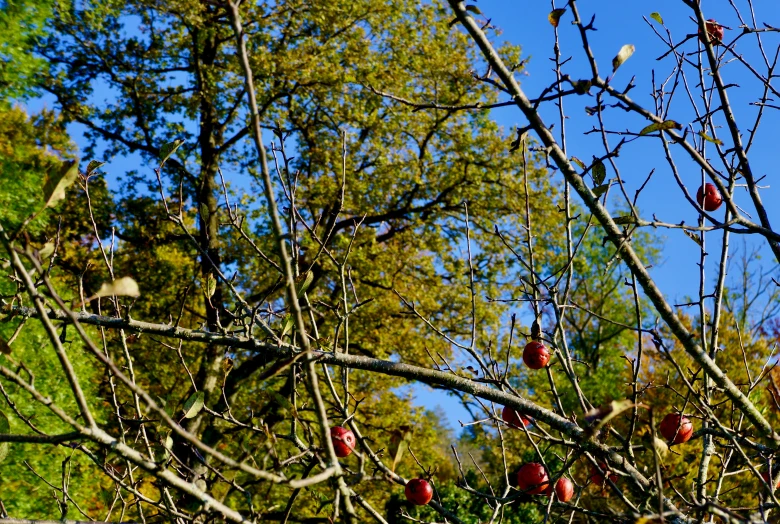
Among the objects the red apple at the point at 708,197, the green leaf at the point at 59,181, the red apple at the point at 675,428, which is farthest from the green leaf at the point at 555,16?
the red apple at the point at 675,428

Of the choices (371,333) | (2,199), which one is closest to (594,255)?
(371,333)

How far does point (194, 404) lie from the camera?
1.43m

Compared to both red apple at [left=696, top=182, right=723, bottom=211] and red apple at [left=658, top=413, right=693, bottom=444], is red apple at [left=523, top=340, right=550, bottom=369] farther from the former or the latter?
red apple at [left=696, top=182, right=723, bottom=211]

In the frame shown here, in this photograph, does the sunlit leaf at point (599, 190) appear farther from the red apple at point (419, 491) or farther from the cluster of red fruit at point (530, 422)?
the red apple at point (419, 491)

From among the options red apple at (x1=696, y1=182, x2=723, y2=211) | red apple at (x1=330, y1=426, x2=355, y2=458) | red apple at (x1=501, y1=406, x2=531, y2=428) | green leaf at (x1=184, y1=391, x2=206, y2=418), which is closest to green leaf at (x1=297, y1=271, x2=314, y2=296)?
green leaf at (x1=184, y1=391, x2=206, y2=418)

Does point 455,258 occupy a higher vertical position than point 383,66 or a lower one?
lower

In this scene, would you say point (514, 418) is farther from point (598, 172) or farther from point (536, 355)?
point (598, 172)

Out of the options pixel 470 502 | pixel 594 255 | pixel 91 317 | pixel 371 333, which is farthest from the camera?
pixel 594 255

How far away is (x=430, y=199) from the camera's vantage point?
443 inches

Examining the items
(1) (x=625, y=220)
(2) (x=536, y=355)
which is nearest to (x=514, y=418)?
(2) (x=536, y=355)

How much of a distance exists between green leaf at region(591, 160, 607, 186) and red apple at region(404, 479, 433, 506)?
3.18ft

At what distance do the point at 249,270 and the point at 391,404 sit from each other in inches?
123

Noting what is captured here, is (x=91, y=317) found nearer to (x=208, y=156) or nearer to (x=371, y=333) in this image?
(x=371, y=333)

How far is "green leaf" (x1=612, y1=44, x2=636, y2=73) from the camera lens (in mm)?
1476
